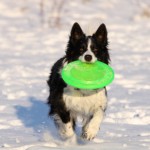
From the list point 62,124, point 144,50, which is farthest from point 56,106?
point 144,50

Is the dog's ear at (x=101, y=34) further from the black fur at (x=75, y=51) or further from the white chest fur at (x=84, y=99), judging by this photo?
the white chest fur at (x=84, y=99)

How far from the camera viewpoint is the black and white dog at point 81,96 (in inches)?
238

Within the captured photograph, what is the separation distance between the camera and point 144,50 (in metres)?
13.5

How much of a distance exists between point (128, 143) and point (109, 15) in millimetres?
13337

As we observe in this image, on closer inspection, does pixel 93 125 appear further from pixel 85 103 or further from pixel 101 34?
pixel 101 34

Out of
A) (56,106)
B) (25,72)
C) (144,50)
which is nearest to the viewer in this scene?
(56,106)

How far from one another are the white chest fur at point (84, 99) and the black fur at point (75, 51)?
8 centimetres

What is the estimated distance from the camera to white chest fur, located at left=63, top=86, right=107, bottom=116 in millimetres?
6156

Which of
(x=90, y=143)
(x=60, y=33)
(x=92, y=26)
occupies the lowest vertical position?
(x=60, y=33)

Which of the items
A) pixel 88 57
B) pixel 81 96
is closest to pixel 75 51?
pixel 88 57

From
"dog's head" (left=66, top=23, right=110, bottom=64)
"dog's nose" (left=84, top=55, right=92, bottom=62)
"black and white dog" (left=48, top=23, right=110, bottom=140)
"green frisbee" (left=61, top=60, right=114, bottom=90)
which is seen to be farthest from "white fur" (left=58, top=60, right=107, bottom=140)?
"dog's nose" (left=84, top=55, right=92, bottom=62)

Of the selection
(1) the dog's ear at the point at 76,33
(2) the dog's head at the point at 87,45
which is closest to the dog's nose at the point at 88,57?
(2) the dog's head at the point at 87,45

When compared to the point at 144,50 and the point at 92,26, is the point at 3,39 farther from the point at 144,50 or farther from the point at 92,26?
the point at 92,26

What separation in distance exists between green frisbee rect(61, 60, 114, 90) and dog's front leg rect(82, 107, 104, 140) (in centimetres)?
32
